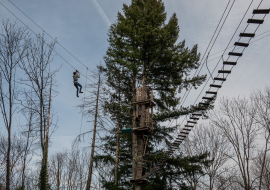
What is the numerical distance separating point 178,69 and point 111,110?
5.04 metres

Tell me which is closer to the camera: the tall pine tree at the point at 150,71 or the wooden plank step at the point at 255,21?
the wooden plank step at the point at 255,21

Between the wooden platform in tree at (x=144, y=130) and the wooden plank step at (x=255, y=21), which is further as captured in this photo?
the wooden platform in tree at (x=144, y=130)

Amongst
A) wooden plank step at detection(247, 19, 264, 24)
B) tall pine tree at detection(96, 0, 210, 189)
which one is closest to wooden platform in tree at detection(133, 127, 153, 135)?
tall pine tree at detection(96, 0, 210, 189)

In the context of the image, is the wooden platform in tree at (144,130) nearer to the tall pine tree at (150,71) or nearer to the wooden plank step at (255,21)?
the tall pine tree at (150,71)

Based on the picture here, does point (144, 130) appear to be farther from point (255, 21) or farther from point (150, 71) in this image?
point (255, 21)

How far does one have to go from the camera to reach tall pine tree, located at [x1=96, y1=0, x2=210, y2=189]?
48.5 feet

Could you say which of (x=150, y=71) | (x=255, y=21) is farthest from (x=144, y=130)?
(x=255, y=21)

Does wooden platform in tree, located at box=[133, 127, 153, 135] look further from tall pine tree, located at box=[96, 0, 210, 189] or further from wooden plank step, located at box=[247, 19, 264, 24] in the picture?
wooden plank step, located at box=[247, 19, 264, 24]

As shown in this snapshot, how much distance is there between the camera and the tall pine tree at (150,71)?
14797 mm

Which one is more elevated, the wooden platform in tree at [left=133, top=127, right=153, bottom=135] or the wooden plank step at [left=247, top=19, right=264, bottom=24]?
the wooden plank step at [left=247, top=19, right=264, bottom=24]

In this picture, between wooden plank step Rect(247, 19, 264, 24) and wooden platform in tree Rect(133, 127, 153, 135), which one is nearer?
wooden plank step Rect(247, 19, 264, 24)

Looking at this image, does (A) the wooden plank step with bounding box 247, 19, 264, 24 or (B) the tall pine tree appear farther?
(B) the tall pine tree

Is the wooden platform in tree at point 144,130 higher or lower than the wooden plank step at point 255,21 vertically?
lower

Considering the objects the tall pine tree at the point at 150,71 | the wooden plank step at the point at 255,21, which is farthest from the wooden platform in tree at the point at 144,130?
the wooden plank step at the point at 255,21
